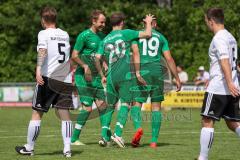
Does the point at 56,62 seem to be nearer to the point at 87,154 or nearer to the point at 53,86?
the point at 53,86

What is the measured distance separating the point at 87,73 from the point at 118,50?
0.94 meters

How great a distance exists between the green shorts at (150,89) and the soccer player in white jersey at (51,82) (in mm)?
2222

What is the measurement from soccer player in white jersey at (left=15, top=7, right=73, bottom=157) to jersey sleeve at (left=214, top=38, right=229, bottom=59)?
97.0 inches

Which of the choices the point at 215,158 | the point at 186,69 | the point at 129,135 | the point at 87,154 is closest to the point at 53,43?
the point at 87,154

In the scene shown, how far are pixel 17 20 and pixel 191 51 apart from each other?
9.77m

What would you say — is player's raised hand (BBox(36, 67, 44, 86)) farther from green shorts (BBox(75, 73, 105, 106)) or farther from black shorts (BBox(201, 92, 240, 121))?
green shorts (BBox(75, 73, 105, 106))

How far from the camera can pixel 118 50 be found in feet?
42.7

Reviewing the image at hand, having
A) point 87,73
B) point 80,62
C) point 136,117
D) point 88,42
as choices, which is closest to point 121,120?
point 136,117

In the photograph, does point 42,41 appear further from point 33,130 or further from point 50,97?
point 33,130

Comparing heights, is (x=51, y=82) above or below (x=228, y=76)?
below

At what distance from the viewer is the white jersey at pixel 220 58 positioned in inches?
381

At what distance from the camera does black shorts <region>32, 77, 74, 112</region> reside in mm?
10977

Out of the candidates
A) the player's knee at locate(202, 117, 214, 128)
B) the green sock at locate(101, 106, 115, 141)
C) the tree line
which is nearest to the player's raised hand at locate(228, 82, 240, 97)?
the player's knee at locate(202, 117, 214, 128)

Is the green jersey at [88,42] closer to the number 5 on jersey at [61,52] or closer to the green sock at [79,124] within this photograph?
the green sock at [79,124]
